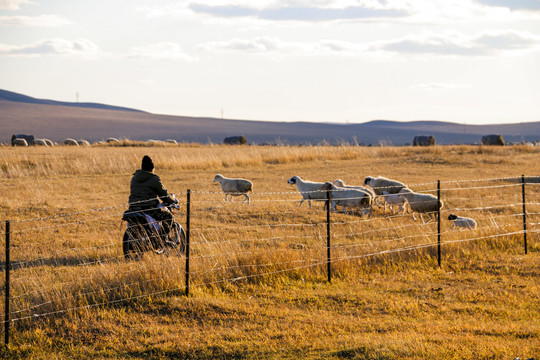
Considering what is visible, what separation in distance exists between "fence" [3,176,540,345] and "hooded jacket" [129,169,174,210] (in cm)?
83

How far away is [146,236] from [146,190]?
38.5 inches

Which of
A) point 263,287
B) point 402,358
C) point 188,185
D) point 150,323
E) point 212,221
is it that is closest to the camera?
point 402,358

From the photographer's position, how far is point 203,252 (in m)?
13.6

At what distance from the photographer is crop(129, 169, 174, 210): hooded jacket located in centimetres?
1288

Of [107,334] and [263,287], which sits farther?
Result: [263,287]

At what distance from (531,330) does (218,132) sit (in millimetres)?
180882

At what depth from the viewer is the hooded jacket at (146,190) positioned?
42.2ft

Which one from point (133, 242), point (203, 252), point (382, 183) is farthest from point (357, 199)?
point (133, 242)

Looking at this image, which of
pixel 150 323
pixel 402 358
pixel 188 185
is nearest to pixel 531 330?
pixel 402 358

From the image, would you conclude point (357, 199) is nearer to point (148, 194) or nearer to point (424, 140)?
point (148, 194)

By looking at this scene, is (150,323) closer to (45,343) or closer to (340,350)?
(45,343)

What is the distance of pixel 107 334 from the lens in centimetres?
893

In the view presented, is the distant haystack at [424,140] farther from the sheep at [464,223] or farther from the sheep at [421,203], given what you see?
the sheep at [464,223]

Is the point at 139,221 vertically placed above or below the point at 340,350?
above
